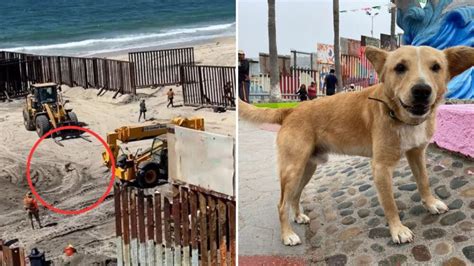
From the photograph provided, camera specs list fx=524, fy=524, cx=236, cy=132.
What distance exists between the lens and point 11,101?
179 centimetres

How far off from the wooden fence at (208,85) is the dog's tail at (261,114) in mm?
216

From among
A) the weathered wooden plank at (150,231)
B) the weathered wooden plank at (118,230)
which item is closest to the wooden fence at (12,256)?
the weathered wooden plank at (118,230)

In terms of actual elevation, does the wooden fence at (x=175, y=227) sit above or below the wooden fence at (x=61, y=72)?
below

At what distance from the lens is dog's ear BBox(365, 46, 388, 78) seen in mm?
1681

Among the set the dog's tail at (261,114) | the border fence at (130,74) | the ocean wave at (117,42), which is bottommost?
the dog's tail at (261,114)

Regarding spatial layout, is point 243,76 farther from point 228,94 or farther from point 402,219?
point 402,219

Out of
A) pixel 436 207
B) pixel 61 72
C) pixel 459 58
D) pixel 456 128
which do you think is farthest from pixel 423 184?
pixel 61 72

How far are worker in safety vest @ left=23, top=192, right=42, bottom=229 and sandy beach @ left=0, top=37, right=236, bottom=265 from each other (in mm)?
17

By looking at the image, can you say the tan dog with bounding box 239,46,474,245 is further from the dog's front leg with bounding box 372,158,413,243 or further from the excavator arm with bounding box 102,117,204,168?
the excavator arm with bounding box 102,117,204,168

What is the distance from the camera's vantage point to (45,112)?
176 centimetres

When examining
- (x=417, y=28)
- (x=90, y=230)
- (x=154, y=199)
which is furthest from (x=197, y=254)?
(x=417, y=28)

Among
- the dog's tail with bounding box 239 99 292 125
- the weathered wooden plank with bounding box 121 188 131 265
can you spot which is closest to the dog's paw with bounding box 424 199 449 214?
the dog's tail with bounding box 239 99 292 125

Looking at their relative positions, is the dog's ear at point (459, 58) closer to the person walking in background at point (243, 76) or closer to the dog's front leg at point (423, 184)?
the dog's front leg at point (423, 184)

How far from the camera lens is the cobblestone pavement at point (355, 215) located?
6.13 ft
